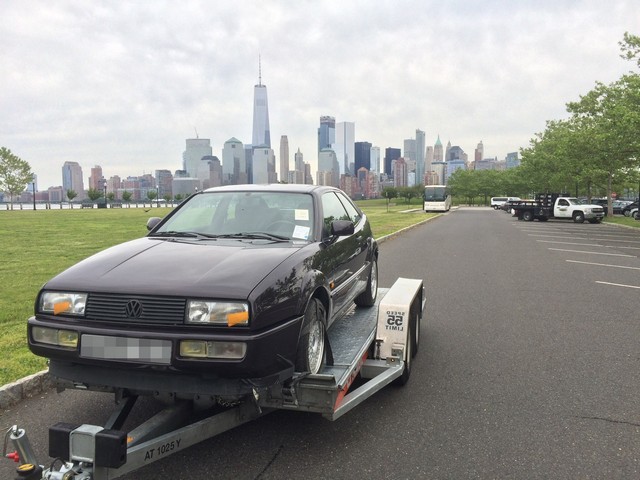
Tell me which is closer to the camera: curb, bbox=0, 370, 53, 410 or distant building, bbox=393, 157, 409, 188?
curb, bbox=0, 370, 53, 410

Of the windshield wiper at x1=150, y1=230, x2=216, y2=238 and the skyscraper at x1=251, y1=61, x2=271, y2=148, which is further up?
the skyscraper at x1=251, y1=61, x2=271, y2=148

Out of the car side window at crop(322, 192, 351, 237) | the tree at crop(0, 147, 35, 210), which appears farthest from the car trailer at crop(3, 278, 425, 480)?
the tree at crop(0, 147, 35, 210)

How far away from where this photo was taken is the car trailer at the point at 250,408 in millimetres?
2305

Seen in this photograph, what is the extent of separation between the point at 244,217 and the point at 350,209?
1.83 meters

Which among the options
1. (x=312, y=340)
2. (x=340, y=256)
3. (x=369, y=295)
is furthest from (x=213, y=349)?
(x=369, y=295)

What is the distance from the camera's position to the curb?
12.7 feet

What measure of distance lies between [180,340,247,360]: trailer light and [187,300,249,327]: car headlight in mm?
111

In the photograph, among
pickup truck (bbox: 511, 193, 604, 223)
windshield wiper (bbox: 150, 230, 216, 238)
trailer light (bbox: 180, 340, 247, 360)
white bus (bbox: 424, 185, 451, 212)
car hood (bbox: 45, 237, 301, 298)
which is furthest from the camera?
white bus (bbox: 424, 185, 451, 212)

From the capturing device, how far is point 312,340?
10.9 feet

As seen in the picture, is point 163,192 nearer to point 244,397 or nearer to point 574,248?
point 574,248

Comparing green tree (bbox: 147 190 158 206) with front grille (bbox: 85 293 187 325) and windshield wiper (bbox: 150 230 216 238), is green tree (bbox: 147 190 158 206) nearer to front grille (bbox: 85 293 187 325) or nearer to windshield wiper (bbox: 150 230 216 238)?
windshield wiper (bbox: 150 230 216 238)

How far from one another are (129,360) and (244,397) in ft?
2.25

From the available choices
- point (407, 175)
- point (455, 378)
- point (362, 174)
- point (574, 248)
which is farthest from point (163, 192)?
point (455, 378)

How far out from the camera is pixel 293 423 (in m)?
3.57
